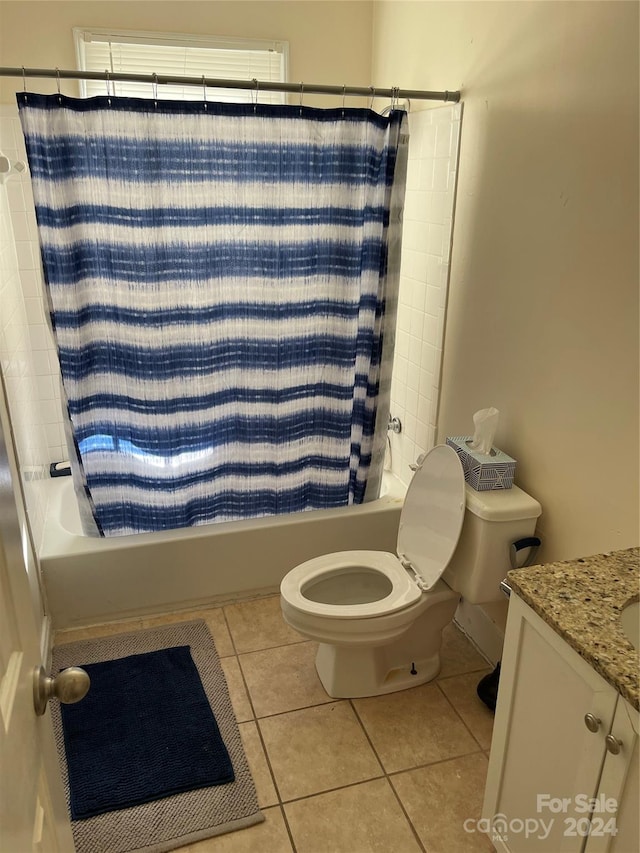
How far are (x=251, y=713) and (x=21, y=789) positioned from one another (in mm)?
1475

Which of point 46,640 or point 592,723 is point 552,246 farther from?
point 46,640

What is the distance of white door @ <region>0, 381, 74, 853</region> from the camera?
2.58 ft

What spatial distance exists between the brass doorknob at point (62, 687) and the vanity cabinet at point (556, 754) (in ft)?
2.93

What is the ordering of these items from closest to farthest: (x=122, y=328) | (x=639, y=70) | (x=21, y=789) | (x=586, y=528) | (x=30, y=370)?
(x=21, y=789)
(x=639, y=70)
(x=586, y=528)
(x=122, y=328)
(x=30, y=370)

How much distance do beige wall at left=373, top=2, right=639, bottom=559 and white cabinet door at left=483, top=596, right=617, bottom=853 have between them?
1.60 feet

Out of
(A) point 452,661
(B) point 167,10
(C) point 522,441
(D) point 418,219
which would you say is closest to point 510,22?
(D) point 418,219

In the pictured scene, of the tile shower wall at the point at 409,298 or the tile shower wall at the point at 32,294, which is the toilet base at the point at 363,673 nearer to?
the tile shower wall at the point at 409,298

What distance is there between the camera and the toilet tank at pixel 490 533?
78.4 inches

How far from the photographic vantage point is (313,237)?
2410mm

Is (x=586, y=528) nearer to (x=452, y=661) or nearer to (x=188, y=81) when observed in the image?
(x=452, y=661)

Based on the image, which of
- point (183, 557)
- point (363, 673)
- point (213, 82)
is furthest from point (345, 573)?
point (213, 82)

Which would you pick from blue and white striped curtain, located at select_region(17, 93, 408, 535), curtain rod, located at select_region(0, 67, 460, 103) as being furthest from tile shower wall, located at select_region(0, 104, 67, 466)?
curtain rod, located at select_region(0, 67, 460, 103)

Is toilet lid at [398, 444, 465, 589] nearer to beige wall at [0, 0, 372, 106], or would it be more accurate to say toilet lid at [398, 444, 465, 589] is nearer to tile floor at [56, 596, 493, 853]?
tile floor at [56, 596, 493, 853]

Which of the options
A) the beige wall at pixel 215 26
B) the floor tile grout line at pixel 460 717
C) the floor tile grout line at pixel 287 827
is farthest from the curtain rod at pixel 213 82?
the floor tile grout line at pixel 287 827
